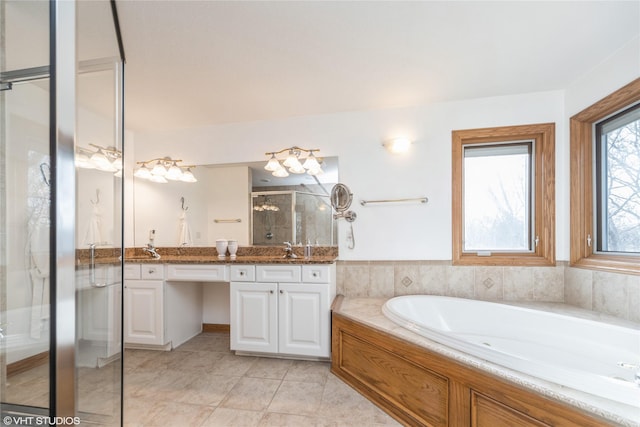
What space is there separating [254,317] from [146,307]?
3.60ft

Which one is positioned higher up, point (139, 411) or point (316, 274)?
point (316, 274)

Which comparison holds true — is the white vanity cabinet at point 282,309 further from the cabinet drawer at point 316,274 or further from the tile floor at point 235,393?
the tile floor at point 235,393

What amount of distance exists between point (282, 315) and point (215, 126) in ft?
7.09

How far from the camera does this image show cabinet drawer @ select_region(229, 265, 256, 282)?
2301 mm

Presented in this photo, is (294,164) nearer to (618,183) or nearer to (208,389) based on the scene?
(208,389)

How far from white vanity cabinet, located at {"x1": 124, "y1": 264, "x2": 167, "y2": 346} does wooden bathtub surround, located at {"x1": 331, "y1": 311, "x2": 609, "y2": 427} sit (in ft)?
5.51

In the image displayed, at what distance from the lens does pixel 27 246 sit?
104 centimetres

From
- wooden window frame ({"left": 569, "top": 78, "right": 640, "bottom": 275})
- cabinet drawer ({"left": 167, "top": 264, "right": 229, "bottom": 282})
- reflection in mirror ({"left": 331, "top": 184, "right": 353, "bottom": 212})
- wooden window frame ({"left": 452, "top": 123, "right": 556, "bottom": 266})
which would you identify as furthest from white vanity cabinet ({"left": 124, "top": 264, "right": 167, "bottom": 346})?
wooden window frame ({"left": 569, "top": 78, "right": 640, "bottom": 275})

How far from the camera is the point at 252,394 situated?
5.82 feet

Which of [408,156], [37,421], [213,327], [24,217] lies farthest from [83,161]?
[213,327]

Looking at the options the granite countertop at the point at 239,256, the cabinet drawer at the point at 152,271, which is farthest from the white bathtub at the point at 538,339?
the cabinet drawer at the point at 152,271

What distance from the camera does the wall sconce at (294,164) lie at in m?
2.57

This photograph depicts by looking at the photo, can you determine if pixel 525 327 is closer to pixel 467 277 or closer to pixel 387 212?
pixel 467 277

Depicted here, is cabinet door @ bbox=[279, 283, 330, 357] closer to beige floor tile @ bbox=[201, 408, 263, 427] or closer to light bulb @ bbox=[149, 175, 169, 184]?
beige floor tile @ bbox=[201, 408, 263, 427]
